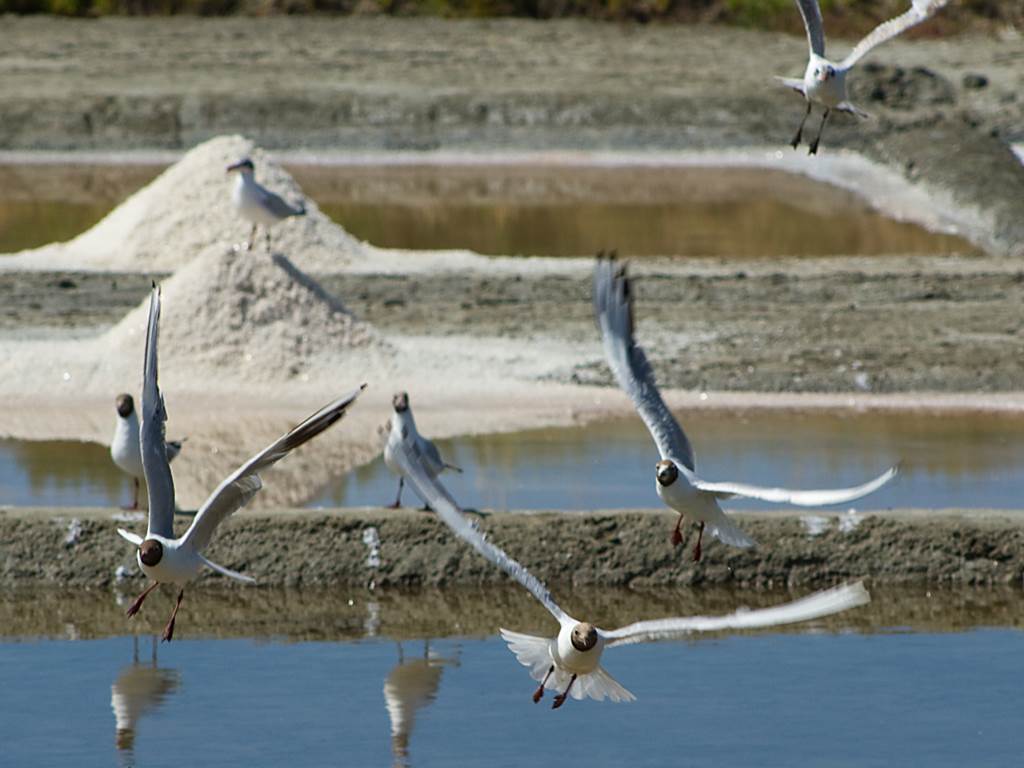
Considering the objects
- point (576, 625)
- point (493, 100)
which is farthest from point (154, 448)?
point (493, 100)

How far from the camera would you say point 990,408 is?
14648 mm

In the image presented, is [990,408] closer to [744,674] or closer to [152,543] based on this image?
[744,674]

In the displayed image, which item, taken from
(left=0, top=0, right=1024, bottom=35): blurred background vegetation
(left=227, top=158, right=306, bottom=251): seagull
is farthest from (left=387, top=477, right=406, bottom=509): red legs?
(left=0, top=0, right=1024, bottom=35): blurred background vegetation

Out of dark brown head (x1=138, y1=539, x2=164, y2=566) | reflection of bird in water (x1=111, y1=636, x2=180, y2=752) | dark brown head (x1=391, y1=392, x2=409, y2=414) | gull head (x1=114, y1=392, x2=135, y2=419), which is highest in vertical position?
dark brown head (x1=138, y1=539, x2=164, y2=566)

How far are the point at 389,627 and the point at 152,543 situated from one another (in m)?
2.74

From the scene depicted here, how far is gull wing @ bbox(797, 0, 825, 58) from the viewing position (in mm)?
8938

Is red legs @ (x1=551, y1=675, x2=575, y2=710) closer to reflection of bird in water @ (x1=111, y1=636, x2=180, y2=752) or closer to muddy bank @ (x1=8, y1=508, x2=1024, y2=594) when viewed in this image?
reflection of bird in water @ (x1=111, y1=636, x2=180, y2=752)

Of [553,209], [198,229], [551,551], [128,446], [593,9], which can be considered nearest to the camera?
[551,551]

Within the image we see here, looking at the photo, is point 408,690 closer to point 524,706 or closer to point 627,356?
point 524,706

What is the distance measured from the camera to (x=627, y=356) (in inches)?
299

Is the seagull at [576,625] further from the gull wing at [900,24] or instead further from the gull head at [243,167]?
the gull head at [243,167]

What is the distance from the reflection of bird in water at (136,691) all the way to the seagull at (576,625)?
6.81 feet

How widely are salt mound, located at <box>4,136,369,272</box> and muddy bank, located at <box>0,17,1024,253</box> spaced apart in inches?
386

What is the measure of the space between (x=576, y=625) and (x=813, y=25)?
327 centimetres
